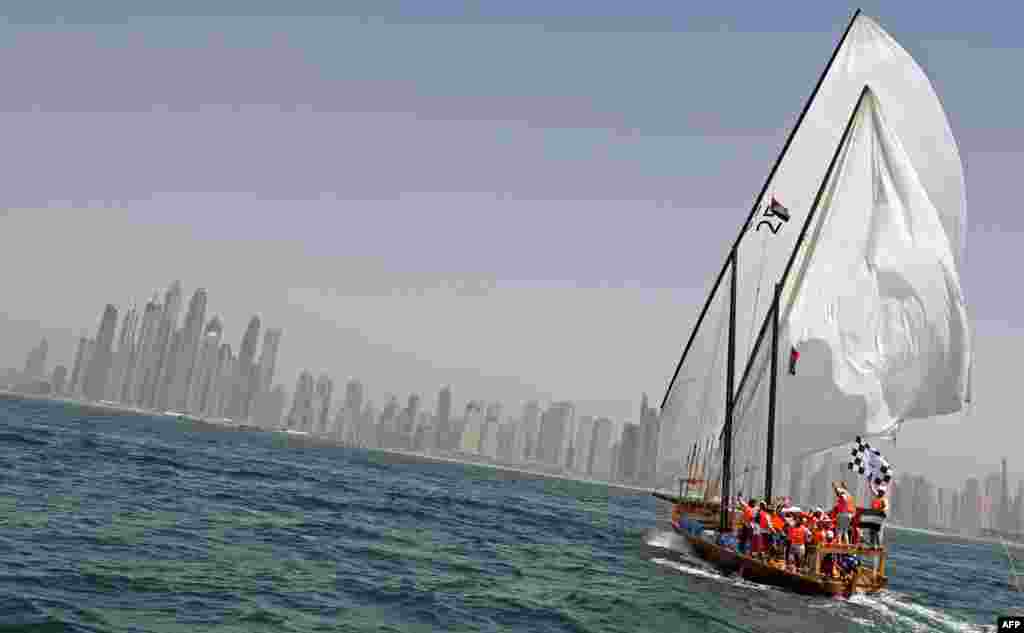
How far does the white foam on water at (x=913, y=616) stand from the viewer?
29828 mm

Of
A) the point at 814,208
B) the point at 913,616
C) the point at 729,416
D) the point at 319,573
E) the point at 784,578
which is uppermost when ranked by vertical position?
the point at 814,208

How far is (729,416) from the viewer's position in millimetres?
39906

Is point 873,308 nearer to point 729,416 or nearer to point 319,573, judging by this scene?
point 729,416

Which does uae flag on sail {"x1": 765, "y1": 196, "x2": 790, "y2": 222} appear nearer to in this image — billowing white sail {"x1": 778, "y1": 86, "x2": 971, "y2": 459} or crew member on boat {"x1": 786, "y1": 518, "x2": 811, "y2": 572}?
billowing white sail {"x1": 778, "y1": 86, "x2": 971, "y2": 459}

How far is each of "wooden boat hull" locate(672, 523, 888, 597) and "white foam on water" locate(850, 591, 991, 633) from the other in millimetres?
698

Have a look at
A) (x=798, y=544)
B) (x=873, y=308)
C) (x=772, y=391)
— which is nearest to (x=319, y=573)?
(x=798, y=544)

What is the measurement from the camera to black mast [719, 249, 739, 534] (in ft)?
128

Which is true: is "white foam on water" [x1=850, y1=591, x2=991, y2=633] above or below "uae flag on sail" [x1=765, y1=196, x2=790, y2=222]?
below

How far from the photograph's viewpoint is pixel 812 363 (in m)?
33.2

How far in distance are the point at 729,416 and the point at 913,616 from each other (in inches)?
474

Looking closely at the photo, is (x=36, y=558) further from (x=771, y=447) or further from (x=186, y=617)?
(x=771, y=447)

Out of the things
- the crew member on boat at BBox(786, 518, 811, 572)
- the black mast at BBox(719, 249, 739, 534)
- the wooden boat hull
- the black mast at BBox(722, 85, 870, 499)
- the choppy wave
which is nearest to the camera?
the choppy wave

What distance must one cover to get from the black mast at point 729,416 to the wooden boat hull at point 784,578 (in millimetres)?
2782

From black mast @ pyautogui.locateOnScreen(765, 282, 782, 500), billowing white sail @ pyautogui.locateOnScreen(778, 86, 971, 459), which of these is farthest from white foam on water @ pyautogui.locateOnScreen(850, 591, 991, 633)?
billowing white sail @ pyautogui.locateOnScreen(778, 86, 971, 459)
